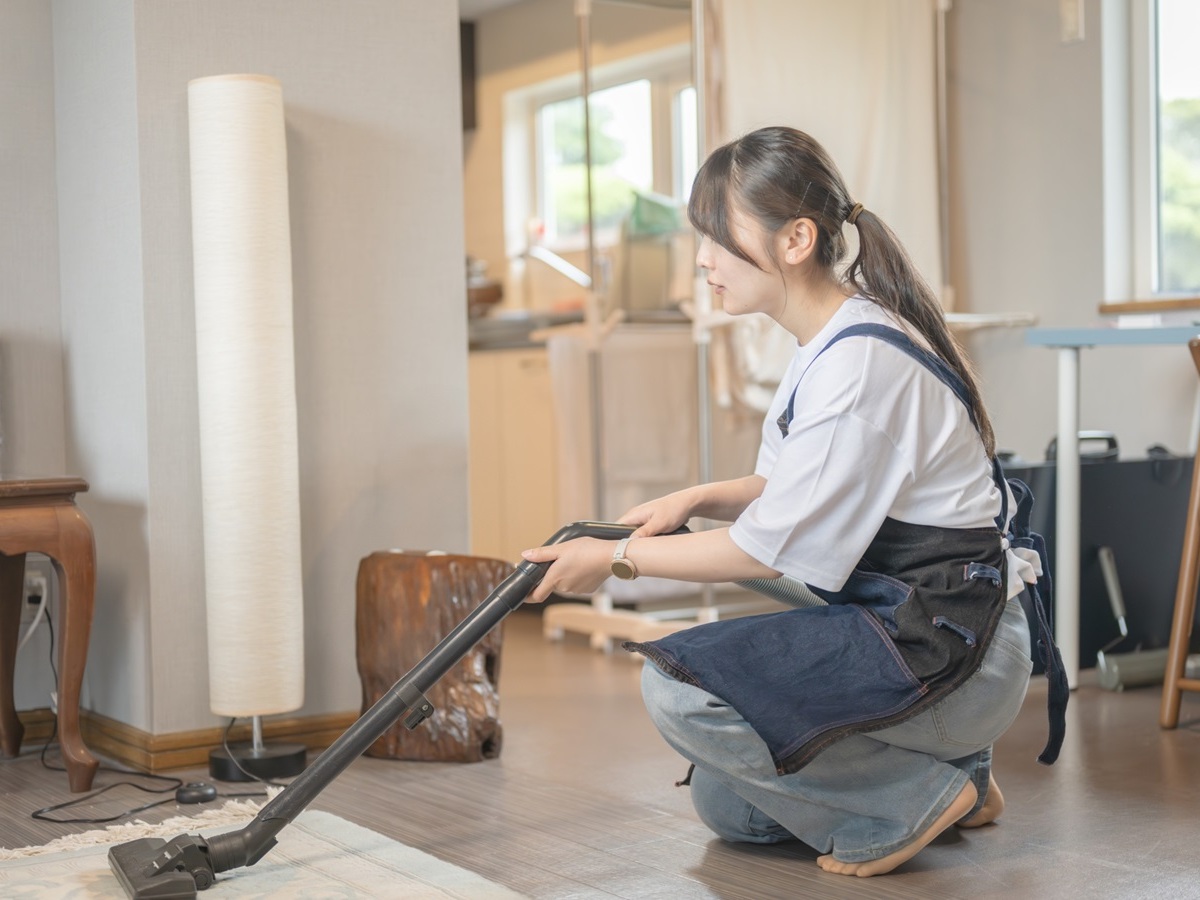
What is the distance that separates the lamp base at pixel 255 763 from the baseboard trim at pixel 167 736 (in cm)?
7

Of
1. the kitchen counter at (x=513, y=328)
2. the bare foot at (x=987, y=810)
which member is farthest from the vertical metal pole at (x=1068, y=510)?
the kitchen counter at (x=513, y=328)

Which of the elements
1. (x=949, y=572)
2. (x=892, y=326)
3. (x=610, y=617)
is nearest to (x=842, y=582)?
(x=949, y=572)

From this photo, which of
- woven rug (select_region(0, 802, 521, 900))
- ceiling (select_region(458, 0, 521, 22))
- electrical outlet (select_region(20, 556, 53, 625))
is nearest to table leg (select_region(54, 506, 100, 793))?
woven rug (select_region(0, 802, 521, 900))

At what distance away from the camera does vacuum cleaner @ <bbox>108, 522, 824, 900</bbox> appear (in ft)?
5.72

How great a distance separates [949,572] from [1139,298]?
2.36m

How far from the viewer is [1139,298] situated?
3883 mm

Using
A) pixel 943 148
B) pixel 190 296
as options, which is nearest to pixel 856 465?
pixel 190 296

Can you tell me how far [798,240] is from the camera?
6.11 feet

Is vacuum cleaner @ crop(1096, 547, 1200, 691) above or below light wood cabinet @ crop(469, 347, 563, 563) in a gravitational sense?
below

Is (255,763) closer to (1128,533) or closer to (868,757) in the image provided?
(868,757)

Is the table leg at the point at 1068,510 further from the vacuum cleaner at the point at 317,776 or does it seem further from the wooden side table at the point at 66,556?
the wooden side table at the point at 66,556

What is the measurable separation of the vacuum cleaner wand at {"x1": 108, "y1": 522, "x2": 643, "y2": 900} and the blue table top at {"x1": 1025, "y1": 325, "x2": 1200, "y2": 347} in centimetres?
148

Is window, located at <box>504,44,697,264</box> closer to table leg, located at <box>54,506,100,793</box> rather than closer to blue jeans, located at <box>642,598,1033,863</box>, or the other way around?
table leg, located at <box>54,506,100,793</box>

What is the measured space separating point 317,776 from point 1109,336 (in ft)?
6.26
